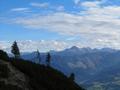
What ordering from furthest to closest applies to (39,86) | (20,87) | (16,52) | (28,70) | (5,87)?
(16,52)
(28,70)
(39,86)
(20,87)
(5,87)

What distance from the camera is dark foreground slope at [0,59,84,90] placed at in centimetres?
8240

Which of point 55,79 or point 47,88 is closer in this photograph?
point 47,88

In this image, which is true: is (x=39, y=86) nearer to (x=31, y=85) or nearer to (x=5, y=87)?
(x=31, y=85)

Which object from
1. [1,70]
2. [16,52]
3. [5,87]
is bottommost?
[5,87]

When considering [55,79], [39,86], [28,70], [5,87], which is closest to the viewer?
[5,87]

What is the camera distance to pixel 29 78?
90375mm

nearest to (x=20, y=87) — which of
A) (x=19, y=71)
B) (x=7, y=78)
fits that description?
(x=7, y=78)

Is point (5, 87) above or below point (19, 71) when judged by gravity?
below

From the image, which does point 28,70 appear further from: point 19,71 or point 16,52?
point 16,52

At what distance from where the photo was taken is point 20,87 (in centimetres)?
8131

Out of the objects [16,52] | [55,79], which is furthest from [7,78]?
[16,52]

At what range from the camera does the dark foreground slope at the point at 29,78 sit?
270 ft

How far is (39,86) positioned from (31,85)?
295 centimetres

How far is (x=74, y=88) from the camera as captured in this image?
340 ft
